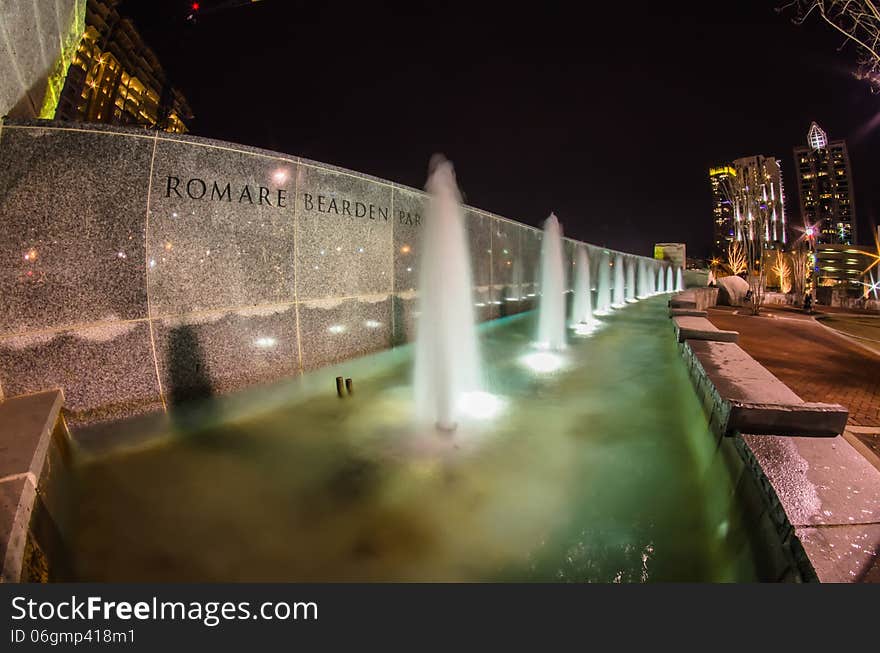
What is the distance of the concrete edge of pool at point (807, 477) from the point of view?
1.67 meters

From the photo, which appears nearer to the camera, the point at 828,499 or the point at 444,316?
the point at 828,499

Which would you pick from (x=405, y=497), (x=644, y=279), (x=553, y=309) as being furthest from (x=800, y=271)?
(x=405, y=497)

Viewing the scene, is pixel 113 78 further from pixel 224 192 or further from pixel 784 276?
pixel 784 276

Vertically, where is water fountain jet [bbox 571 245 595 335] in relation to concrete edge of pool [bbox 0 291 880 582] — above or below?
above

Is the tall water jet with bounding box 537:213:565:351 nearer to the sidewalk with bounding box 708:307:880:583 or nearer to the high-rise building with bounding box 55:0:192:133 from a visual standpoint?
the sidewalk with bounding box 708:307:880:583

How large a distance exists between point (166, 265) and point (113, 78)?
2761 centimetres

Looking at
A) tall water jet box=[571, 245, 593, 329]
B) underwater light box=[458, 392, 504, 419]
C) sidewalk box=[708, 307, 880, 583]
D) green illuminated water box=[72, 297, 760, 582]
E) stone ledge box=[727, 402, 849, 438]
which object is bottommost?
green illuminated water box=[72, 297, 760, 582]

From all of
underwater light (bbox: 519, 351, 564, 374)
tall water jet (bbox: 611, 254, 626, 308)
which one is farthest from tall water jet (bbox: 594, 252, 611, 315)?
underwater light (bbox: 519, 351, 564, 374)

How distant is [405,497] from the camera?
2.93 m

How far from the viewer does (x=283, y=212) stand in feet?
17.0

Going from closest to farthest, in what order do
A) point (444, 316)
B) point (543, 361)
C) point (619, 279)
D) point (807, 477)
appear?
1. point (807, 477)
2. point (444, 316)
3. point (543, 361)
4. point (619, 279)

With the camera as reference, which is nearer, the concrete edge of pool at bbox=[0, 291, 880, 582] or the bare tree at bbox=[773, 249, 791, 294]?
the concrete edge of pool at bbox=[0, 291, 880, 582]

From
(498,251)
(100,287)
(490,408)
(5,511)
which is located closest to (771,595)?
(490,408)

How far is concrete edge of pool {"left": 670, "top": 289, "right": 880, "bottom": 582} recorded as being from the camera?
1670 millimetres
